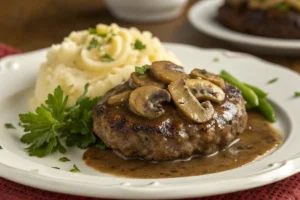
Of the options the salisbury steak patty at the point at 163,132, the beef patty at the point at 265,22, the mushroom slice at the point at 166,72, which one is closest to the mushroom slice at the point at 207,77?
the mushroom slice at the point at 166,72

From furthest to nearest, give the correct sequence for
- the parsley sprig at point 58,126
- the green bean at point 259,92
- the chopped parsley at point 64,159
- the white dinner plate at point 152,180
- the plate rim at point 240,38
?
the plate rim at point 240,38
the green bean at point 259,92
the parsley sprig at point 58,126
the chopped parsley at point 64,159
the white dinner plate at point 152,180

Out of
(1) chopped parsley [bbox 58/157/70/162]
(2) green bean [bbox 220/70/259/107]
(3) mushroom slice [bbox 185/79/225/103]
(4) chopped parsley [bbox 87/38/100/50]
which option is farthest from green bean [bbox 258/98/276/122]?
(1) chopped parsley [bbox 58/157/70/162]

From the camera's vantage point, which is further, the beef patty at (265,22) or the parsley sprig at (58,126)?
the beef patty at (265,22)

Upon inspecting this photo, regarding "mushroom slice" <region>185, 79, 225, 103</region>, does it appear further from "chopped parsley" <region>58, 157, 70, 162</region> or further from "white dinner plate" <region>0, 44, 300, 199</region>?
"chopped parsley" <region>58, 157, 70, 162</region>

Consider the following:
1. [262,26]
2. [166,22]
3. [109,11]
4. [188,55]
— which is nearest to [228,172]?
[188,55]

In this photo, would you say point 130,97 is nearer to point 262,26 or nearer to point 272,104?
point 272,104

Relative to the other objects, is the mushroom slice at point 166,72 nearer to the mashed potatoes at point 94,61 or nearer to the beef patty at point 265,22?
the mashed potatoes at point 94,61
